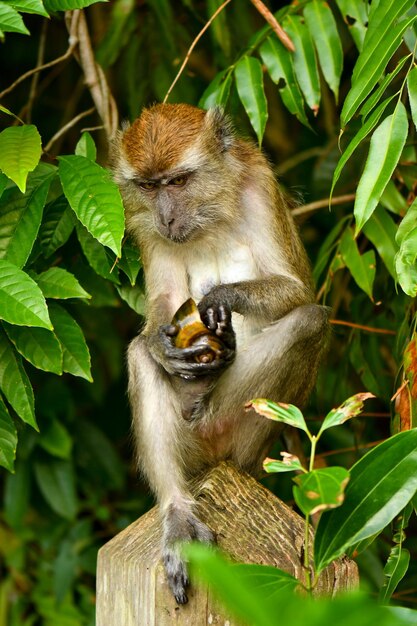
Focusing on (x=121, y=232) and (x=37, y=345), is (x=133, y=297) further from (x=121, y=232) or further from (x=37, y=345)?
(x=121, y=232)

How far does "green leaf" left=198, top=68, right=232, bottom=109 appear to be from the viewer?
4.69 m

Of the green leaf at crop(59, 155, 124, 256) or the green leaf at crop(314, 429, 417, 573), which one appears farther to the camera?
the green leaf at crop(59, 155, 124, 256)

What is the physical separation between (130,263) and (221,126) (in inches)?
38.3

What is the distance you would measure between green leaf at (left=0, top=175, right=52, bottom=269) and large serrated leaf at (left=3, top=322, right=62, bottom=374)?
0.26 meters

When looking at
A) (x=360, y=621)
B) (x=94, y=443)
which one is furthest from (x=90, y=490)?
(x=360, y=621)

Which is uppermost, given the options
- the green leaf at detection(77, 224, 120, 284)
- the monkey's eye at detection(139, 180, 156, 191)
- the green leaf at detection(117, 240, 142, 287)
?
the monkey's eye at detection(139, 180, 156, 191)

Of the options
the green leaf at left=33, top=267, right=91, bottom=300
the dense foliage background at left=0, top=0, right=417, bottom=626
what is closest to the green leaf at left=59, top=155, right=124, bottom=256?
the dense foliage background at left=0, top=0, right=417, bottom=626

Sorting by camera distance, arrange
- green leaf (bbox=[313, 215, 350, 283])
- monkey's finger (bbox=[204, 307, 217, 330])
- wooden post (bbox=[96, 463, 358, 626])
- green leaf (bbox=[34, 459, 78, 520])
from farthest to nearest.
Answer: green leaf (bbox=[34, 459, 78, 520]) → green leaf (bbox=[313, 215, 350, 283]) → monkey's finger (bbox=[204, 307, 217, 330]) → wooden post (bbox=[96, 463, 358, 626])

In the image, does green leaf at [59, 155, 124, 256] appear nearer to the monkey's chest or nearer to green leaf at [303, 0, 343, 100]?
the monkey's chest

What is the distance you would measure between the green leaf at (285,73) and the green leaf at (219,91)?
219 mm

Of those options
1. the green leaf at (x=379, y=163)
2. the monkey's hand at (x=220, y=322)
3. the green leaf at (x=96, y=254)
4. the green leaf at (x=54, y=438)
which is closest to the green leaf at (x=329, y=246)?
the monkey's hand at (x=220, y=322)

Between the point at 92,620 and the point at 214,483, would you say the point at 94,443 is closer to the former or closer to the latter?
the point at 92,620

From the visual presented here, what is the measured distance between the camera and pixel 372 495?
2.49 meters

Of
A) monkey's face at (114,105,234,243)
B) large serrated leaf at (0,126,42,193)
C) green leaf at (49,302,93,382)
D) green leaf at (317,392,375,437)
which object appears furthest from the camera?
monkey's face at (114,105,234,243)
